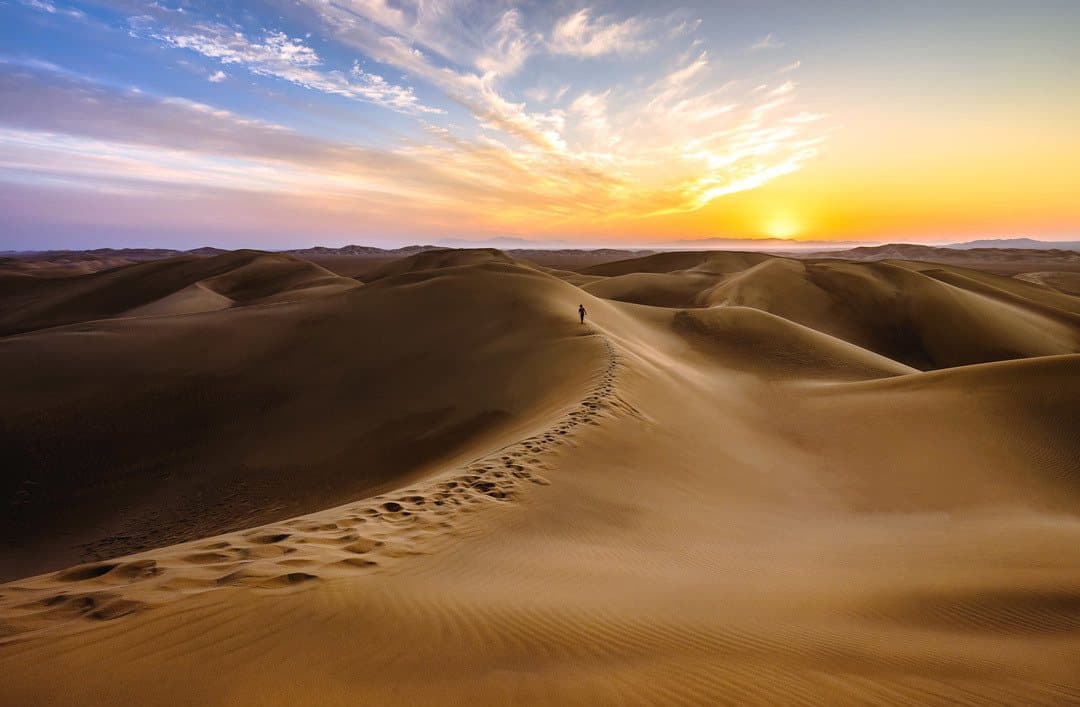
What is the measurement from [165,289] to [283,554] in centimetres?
6450

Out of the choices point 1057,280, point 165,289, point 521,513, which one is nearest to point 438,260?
point 165,289

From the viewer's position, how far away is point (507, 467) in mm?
7012

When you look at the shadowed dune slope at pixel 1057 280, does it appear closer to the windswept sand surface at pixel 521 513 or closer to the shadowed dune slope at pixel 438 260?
the shadowed dune slope at pixel 438 260

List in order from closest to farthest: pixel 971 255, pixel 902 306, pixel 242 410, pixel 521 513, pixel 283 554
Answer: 1. pixel 283 554
2. pixel 521 513
3. pixel 242 410
4. pixel 902 306
5. pixel 971 255

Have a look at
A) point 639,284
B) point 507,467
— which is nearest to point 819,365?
point 507,467

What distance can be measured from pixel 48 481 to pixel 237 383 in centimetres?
500

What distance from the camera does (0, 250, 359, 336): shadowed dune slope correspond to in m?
43.8

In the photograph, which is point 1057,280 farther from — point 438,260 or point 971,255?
point 971,255

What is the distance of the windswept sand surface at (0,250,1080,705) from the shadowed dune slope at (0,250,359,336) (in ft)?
95.5

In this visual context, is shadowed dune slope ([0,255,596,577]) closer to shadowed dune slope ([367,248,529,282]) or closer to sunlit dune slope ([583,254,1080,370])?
sunlit dune slope ([583,254,1080,370])

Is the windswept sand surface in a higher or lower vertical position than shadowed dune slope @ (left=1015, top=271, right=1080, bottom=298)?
lower

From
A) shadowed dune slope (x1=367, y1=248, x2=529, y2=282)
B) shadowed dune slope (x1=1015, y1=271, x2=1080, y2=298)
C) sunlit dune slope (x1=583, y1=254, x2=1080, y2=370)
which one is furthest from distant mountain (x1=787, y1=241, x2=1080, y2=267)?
shadowed dune slope (x1=367, y1=248, x2=529, y2=282)

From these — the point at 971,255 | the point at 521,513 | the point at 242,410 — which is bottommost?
the point at 242,410

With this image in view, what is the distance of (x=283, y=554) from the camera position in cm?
434
